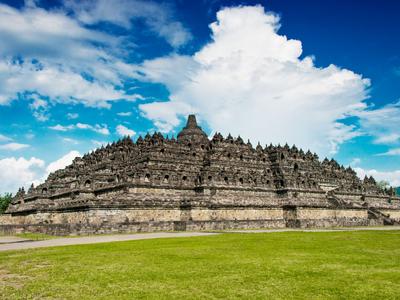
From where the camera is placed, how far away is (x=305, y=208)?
5203 cm

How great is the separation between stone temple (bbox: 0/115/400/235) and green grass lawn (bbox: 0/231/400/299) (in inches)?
758

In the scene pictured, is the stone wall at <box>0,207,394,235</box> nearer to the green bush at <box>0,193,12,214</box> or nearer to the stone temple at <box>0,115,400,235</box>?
the stone temple at <box>0,115,400,235</box>

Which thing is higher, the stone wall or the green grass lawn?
the stone wall

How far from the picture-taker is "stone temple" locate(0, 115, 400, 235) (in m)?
41.4

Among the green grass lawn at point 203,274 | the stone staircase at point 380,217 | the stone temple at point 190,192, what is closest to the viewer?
the green grass lawn at point 203,274

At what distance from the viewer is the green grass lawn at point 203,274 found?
36.7 ft

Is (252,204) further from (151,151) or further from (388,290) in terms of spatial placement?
(388,290)

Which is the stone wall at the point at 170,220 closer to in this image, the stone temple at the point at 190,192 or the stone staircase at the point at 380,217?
the stone temple at the point at 190,192

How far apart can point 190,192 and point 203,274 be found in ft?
123

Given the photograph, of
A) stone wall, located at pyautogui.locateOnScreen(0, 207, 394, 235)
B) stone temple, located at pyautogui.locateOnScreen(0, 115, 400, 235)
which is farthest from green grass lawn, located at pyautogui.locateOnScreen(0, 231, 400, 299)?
stone temple, located at pyautogui.locateOnScreen(0, 115, 400, 235)

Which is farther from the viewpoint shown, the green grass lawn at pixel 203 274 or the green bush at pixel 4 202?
the green bush at pixel 4 202

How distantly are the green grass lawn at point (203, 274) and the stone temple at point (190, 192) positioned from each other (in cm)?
1926

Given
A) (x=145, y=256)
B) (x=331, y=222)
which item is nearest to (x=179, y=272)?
(x=145, y=256)

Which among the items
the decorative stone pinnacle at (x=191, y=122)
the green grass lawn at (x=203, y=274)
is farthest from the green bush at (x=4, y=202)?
the green grass lawn at (x=203, y=274)
